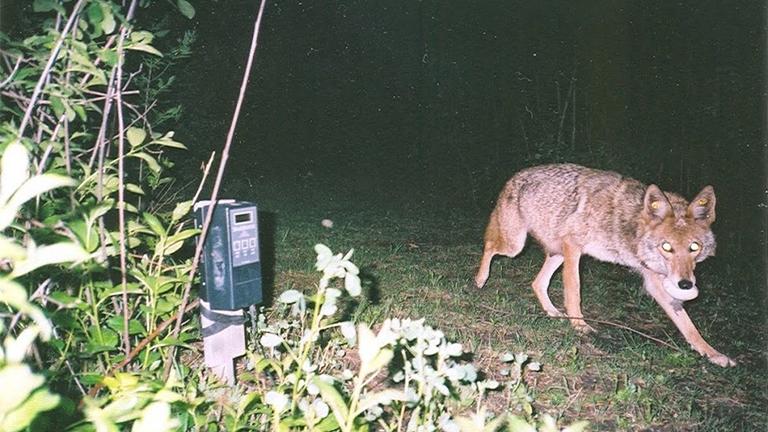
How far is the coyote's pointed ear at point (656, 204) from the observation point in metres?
4.66

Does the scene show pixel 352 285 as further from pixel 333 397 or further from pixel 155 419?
pixel 155 419

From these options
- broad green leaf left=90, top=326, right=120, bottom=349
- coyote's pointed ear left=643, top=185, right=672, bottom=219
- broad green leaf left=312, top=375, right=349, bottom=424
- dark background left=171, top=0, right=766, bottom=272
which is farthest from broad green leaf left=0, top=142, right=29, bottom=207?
dark background left=171, top=0, right=766, bottom=272

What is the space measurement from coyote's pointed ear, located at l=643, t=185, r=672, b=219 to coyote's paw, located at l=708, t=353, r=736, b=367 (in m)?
1.24

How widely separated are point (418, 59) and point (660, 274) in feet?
52.8

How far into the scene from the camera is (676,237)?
452cm

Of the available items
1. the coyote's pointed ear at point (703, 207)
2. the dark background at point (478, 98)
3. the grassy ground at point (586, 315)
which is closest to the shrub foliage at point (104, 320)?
the grassy ground at point (586, 315)

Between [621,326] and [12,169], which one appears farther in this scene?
[621,326]

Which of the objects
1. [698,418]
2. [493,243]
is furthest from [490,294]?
[698,418]

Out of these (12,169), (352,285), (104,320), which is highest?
(12,169)

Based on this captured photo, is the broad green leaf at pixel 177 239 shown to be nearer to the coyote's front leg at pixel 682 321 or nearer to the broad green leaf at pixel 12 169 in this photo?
the broad green leaf at pixel 12 169

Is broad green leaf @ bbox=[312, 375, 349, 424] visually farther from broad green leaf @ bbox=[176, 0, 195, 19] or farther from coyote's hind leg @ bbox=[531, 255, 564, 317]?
coyote's hind leg @ bbox=[531, 255, 564, 317]

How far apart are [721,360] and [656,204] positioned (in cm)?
140

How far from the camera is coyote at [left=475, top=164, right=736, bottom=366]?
4.52 m

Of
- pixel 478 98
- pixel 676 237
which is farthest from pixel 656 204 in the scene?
pixel 478 98
